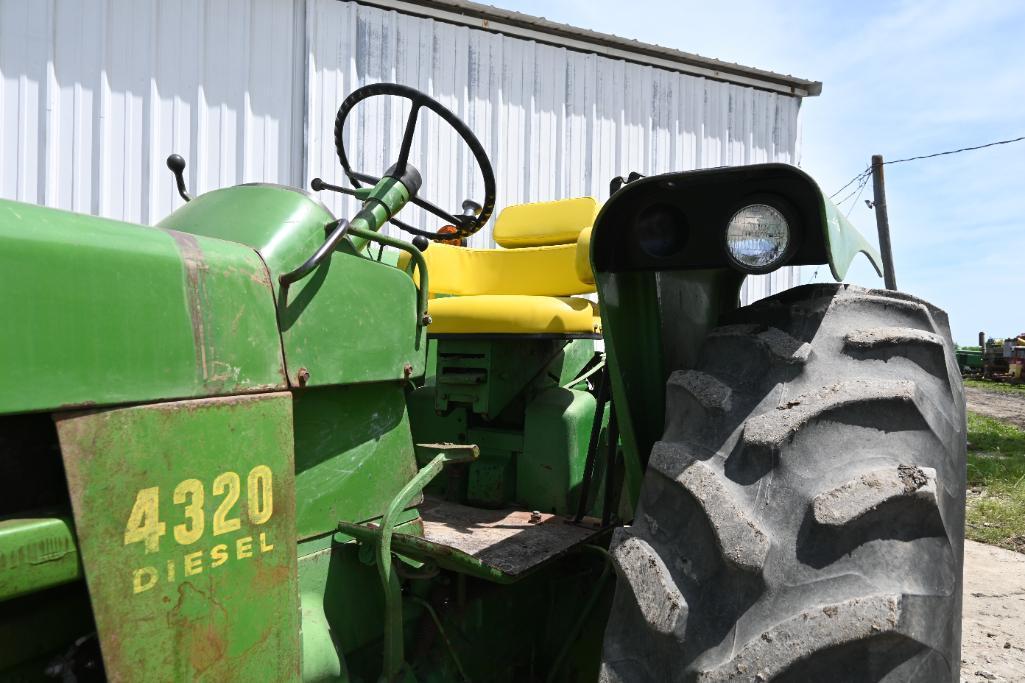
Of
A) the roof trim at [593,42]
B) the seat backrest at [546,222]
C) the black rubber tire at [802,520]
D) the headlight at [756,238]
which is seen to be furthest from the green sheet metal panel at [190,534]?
the roof trim at [593,42]

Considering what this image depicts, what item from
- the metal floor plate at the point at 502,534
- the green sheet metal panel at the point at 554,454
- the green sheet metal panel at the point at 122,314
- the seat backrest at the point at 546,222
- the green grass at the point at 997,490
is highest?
the seat backrest at the point at 546,222

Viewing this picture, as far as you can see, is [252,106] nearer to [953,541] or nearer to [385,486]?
[385,486]

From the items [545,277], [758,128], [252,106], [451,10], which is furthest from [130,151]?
[758,128]

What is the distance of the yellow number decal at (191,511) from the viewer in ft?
3.61

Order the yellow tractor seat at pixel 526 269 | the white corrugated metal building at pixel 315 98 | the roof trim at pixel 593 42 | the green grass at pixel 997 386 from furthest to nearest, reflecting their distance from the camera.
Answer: the green grass at pixel 997 386, the roof trim at pixel 593 42, the white corrugated metal building at pixel 315 98, the yellow tractor seat at pixel 526 269

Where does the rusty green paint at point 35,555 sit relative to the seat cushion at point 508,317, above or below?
below

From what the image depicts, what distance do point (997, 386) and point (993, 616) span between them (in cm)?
1624

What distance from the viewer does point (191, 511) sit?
1.12m

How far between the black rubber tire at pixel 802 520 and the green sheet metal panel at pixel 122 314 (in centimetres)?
74

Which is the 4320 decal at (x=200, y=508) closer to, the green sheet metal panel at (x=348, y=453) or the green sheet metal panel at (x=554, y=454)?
the green sheet metal panel at (x=348, y=453)

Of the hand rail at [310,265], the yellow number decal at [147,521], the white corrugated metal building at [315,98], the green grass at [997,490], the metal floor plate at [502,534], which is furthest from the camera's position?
the white corrugated metal building at [315,98]

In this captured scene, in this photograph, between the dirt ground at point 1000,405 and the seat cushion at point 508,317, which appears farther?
the dirt ground at point 1000,405

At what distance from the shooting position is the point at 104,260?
1038 mm

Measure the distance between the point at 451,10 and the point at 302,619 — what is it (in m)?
5.61
